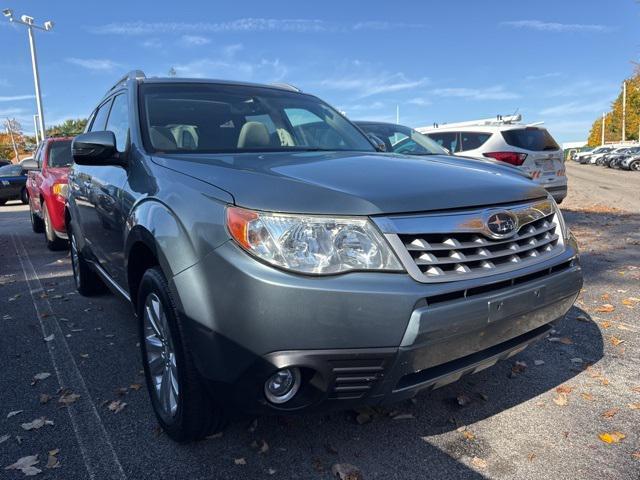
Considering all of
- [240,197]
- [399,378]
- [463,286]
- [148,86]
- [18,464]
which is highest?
[148,86]

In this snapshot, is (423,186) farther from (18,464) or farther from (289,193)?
(18,464)

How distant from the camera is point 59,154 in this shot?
8227mm

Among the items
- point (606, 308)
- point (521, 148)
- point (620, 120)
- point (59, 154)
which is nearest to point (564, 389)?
point (606, 308)

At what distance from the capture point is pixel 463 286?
1.98m

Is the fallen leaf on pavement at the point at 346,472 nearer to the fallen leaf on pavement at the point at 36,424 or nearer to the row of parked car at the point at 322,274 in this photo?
the row of parked car at the point at 322,274

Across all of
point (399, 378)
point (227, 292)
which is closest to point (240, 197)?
point (227, 292)

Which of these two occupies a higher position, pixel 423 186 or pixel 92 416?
pixel 423 186

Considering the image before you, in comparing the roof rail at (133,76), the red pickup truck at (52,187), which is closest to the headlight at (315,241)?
the roof rail at (133,76)

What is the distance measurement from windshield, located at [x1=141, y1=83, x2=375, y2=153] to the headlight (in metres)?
1.20

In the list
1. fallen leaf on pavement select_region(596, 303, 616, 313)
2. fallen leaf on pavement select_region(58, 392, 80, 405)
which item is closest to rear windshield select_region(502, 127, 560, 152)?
fallen leaf on pavement select_region(596, 303, 616, 313)

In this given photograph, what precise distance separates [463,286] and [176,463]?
1485mm

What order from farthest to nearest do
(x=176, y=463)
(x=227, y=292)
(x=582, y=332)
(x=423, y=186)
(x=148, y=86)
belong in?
(x=582, y=332) < (x=148, y=86) < (x=176, y=463) < (x=423, y=186) < (x=227, y=292)

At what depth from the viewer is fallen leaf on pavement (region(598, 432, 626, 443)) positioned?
7.91ft

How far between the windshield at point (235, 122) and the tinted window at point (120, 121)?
0.67 feet
